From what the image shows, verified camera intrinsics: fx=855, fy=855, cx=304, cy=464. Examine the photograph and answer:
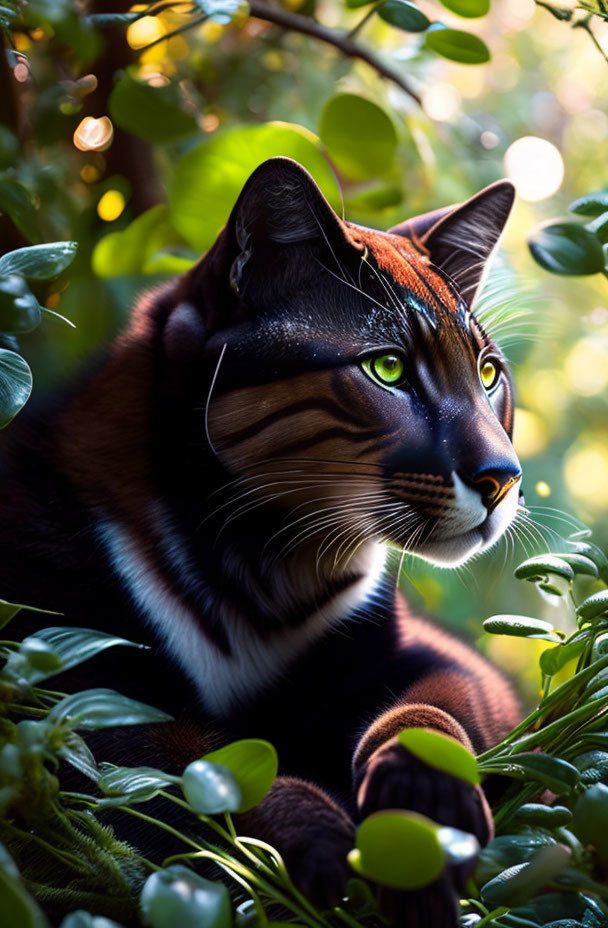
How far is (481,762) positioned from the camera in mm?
468

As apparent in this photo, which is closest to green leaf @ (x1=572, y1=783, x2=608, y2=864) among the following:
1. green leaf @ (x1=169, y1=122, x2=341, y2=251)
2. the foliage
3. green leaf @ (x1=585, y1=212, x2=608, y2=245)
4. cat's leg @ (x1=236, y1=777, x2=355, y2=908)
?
the foliage

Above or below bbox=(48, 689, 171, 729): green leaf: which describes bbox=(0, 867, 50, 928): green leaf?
above

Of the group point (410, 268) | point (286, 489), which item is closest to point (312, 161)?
point (410, 268)

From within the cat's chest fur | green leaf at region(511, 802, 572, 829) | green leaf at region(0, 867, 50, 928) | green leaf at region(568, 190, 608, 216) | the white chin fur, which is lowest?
the cat's chest fur

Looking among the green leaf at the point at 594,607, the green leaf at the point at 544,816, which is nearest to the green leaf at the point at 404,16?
the green leaf at the point at 594,607

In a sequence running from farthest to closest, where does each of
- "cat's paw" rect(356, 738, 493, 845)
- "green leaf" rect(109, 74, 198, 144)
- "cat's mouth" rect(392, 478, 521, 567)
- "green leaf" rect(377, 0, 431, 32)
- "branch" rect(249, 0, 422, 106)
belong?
"branch" rect(249, 0, 422, 106) → "green leaf" rect(109, 74, 198, 144) → "green leaf" rect(377, 0, 431, 32) → "cat's mouth" rect(392, 478, 521, 567) → "cat's paw" rect(356, 738, 493, 845)

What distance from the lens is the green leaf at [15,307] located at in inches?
16.4

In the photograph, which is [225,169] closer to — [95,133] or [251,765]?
[95,133]

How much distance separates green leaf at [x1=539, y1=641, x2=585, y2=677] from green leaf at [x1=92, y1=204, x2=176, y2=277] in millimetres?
546

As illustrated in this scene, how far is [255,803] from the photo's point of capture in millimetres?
386

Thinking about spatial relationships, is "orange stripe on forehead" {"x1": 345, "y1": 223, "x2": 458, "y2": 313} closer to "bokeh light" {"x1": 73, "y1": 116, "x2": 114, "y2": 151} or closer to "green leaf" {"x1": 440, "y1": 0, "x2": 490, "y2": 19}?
"green leaf" {"x1": 440, "y1": 0, "x2": 490, "y2": 19}

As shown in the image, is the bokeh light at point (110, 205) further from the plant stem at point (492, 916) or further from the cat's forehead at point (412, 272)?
the plant stem at point (492, 916)

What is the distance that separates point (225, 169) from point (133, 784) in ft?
1.60

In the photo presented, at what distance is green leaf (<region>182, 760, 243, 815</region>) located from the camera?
342 millimetres
